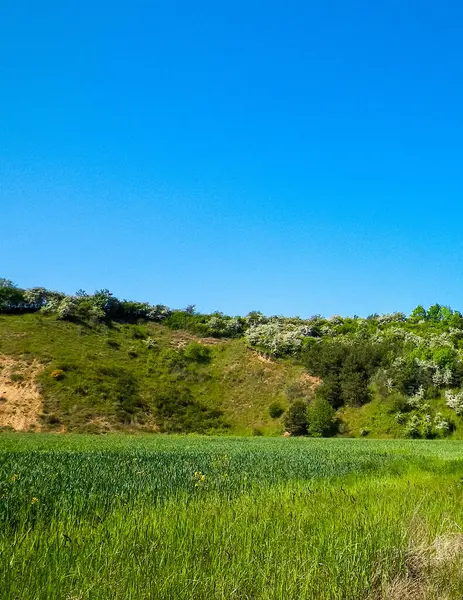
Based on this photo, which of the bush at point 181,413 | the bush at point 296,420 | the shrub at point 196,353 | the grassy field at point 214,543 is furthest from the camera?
the shrub at point 196,353

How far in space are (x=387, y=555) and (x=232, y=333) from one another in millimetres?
73940

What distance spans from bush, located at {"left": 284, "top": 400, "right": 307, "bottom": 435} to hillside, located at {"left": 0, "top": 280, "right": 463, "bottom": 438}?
0.11 metres

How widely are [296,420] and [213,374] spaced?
16.6 m

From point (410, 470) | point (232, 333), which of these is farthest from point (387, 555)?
point (232, 333)

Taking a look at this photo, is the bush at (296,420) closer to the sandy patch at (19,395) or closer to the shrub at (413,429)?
the shrub at (413,429)

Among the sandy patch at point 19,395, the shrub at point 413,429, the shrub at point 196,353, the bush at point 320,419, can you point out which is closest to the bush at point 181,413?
the shrub at point 196,353

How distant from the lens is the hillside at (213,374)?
168ft

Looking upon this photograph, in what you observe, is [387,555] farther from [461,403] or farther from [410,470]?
[461,403]

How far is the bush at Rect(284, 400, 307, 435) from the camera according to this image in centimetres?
5266

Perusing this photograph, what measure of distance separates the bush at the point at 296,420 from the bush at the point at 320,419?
2.24 feet

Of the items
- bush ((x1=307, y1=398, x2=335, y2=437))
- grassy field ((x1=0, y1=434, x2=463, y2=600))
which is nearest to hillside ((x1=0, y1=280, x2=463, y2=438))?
bush ((x1=307, y1=398, x2=335, y2=437))

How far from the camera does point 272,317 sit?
88875 mm

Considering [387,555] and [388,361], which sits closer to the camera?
[387,555]

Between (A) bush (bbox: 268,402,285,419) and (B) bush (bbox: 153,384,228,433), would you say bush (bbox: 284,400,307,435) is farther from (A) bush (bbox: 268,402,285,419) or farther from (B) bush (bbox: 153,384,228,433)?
(B) bush (bbox: 153,384,228,433)
